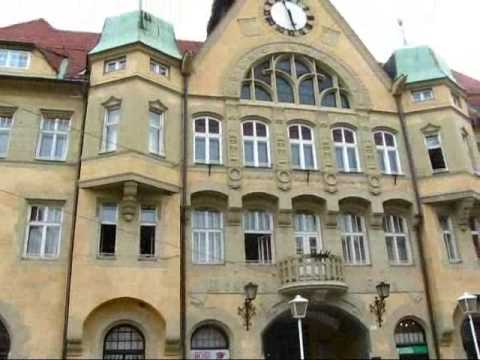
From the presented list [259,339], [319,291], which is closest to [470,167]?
[319,291]

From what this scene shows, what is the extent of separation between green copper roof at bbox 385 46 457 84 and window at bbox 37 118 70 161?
1437cm

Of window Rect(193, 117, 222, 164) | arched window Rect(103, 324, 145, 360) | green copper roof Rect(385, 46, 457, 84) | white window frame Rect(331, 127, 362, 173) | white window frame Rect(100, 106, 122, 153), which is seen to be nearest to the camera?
arched window Rect(103, 324, 145, 360)

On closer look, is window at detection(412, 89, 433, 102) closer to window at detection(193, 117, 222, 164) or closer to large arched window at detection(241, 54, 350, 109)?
large arched window at detection(241, 54, 350, 109)

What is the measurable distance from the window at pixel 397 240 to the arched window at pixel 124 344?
9755 mm

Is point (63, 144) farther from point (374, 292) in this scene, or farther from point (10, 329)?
point (374, 292)

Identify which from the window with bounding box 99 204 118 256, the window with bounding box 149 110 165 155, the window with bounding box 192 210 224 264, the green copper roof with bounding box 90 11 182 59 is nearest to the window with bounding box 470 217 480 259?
the window with bounding box 192 210 224 264

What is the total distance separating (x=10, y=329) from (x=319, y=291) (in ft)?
33.0

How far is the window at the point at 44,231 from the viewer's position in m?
18.5

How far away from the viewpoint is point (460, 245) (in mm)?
21391

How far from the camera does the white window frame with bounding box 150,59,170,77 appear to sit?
20.9m

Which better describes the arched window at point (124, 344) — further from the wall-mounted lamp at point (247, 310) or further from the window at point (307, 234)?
the window at point (307, 234)

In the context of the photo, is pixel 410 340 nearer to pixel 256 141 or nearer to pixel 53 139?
pixel 256 141

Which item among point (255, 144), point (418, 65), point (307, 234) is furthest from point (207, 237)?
point (418, 65)

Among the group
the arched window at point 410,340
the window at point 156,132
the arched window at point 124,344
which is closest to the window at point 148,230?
the window at point 156,132
